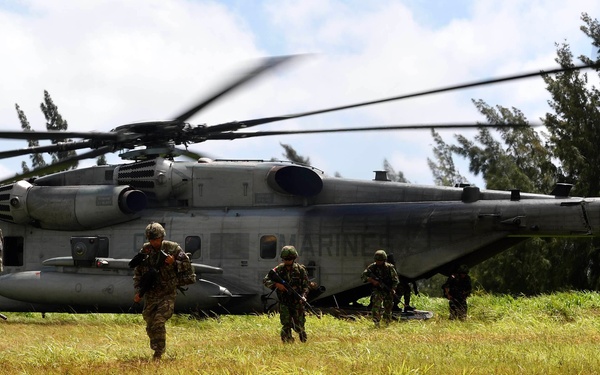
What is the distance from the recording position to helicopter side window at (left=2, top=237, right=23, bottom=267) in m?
18.1

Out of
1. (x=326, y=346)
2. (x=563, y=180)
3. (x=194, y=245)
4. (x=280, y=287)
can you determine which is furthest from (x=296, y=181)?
(x=563, y=180)

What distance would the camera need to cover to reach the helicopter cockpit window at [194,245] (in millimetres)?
16875

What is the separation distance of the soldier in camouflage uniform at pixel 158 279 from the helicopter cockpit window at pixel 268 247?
6.48m

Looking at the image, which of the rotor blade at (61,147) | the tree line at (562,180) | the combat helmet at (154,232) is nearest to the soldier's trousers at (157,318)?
the combat helmet at (154,232)

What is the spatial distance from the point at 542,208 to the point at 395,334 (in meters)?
4.26

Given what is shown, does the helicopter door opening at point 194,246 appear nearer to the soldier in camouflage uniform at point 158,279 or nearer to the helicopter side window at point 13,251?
the helicopter side window at point 13,251

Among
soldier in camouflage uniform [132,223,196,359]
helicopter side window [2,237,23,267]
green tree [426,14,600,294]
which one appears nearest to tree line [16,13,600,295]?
green tree [426,14,600,294]

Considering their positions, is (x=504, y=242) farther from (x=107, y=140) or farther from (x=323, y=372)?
(x=323, y=372)

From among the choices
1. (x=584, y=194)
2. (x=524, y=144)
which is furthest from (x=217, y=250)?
(x=524, y=144)

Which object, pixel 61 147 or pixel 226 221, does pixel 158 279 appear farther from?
pixel 226 221

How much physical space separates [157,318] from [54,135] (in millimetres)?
5163

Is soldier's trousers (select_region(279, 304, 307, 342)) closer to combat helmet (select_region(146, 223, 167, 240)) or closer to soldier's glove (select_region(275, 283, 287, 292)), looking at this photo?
soldier's glove (select_region(275, 283, 287, 292))

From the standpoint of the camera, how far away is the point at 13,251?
18.2 meters

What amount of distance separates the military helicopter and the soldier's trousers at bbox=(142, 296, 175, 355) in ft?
16.9
